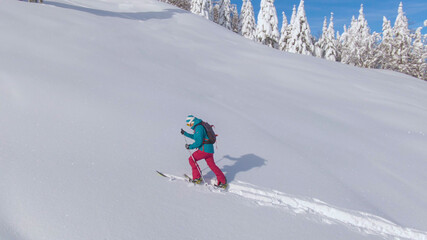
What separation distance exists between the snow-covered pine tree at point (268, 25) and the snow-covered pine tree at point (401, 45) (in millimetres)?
15965

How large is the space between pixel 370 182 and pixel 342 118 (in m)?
4.23

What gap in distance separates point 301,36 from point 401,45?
45.1ft

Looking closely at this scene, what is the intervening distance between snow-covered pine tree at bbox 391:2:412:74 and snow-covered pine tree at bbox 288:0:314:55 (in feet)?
Answer: 37.9

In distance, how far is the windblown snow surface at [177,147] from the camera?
3.88m

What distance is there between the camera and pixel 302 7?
37125 millimetres

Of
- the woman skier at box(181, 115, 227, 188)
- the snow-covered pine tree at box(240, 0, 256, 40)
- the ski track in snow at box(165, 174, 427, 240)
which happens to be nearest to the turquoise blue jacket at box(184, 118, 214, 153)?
the woman skier at box(181, 115, 227, 188)

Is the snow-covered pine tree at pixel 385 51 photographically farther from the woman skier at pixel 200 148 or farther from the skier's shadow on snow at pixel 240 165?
the woman skier at pixel 200 148

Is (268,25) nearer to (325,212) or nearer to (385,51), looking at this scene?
(385,51)

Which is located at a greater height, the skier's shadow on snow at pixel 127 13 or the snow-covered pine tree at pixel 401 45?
the snow-covered pine tree at pixel 401 45

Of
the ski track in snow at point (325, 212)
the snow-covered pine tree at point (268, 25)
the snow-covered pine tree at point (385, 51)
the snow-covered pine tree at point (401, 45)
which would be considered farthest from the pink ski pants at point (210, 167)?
the snow-covered pine tree at point (385, 51)

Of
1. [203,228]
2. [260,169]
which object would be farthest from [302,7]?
[203,228]

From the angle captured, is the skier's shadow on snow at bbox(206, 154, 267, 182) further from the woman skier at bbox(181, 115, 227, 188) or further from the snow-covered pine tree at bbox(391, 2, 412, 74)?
the snow-covered pine tree at bbox(391, 2, 412, 74)

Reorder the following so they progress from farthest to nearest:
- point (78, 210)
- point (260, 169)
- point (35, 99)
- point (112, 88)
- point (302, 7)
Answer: point (302, 7) < point (112, 88) < point (35, 99) < point (260, 169) < point (78, 210)

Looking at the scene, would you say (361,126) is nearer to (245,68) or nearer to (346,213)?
(346,213)
